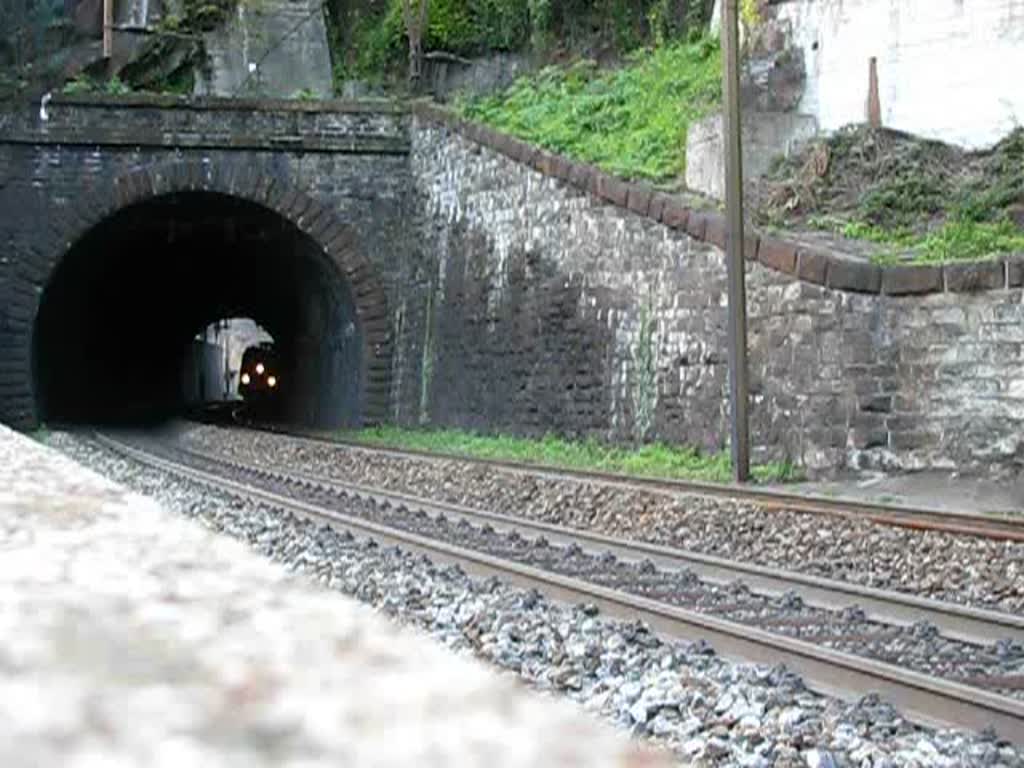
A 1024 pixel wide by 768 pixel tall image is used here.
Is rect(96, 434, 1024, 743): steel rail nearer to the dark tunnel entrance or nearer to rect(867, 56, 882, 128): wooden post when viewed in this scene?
rect(867, 56, 882, 128): wooden post

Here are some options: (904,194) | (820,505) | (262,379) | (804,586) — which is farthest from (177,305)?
(804,586)

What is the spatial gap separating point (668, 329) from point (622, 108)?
5.95 metres

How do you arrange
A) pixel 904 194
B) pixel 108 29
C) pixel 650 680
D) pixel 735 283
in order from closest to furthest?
pixel 650 680, pixel 735 283, pixel 904 194, pixel 108 29

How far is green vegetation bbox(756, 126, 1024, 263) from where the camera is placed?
1329 cm

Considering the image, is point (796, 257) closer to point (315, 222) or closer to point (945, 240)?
point (945, 240)

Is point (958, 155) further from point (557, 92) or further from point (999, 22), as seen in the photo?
point (557, 92)

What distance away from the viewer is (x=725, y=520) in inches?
384

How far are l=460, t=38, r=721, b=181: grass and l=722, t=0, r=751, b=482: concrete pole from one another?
12.6ft

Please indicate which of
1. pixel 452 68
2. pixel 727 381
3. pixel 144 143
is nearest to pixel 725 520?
pixel 727 381

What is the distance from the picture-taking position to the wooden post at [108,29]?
2942 cm

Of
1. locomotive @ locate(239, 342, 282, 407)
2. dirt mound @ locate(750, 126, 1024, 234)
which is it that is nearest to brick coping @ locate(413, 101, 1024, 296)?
dirt mound @ locate(750, 126, 1024, 234)

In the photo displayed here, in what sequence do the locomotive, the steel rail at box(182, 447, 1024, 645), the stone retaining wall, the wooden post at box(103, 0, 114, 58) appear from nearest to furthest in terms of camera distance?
1. the steel rail at box(182, 447, 1024, 645)
2. the stone retaining wall
3. the wooden post at box(103, 0, 114, 58)
4. the locomotive

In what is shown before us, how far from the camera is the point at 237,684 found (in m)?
1.43

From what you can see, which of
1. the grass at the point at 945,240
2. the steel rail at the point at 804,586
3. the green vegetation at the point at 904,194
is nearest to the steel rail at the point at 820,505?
the steel rail at the point at 804,586
